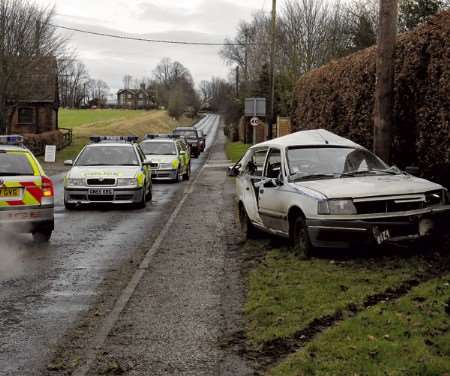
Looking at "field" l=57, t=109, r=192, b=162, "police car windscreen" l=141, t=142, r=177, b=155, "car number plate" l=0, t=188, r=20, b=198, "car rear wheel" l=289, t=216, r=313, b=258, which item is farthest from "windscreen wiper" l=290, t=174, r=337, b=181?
"field" l=57, t=109, r=192, b=162

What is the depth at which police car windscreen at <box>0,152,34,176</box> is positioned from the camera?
10305mm

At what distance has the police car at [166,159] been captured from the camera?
80.9 ft

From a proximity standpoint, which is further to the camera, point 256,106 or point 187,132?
point 187,132

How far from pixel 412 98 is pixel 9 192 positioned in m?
6.79

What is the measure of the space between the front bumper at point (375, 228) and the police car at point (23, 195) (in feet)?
13.3

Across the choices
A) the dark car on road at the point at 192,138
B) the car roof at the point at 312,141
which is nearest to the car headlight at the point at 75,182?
the car roof at the point at 312,141

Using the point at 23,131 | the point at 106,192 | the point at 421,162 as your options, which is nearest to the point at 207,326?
the point at 421,162

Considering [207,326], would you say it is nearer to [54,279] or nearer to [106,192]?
[54,279]

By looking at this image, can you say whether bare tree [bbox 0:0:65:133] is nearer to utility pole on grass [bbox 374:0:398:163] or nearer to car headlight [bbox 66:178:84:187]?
car headlight [bbox 66:178:84:187]

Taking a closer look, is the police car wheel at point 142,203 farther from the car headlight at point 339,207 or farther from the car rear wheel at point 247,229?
the car headlight at point 339,207

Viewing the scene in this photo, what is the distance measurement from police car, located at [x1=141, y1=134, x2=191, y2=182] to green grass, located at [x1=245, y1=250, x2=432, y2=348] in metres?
15.6

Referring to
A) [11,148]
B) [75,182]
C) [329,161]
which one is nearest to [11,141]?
[11,148]

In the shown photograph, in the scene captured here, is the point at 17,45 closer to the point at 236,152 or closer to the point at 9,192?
the point at 236,152

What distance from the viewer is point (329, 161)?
1005 centimetres
